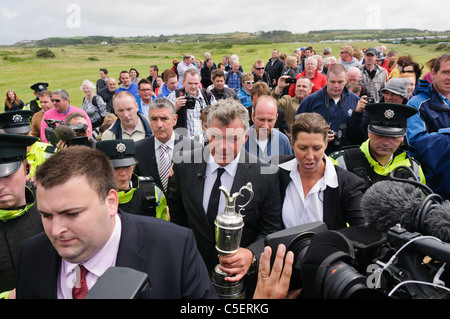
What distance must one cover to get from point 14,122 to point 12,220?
2.98 metres

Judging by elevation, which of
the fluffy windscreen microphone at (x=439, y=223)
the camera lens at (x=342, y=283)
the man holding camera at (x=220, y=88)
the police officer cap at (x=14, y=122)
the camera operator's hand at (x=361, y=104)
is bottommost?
the camera lens at (x=342, y=283)

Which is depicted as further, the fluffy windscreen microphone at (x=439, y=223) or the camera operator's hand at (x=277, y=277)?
the camera operator's hand at (x=277, y=277)

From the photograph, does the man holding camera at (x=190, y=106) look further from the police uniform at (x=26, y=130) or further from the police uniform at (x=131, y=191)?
the police uniform at (x=131, y=191)

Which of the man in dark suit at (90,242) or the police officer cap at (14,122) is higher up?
the police officer cap at (14,122)

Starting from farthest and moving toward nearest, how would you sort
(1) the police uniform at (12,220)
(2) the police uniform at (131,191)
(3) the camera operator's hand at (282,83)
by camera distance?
(3) the camera operator's hand at (282,83) → (2) the police uniform at (131,191) → (1) the police uniform at (12,220)

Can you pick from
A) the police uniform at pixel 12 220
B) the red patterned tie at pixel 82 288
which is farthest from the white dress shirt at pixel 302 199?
the police uniform at pixel 12 220

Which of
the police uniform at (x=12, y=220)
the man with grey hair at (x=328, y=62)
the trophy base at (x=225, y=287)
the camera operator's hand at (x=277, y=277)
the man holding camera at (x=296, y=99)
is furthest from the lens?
the man with grey hair at (x=328, y=62)

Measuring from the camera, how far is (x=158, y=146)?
434 centimetres

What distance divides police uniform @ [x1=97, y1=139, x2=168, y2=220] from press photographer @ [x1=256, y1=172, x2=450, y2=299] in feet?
6.53

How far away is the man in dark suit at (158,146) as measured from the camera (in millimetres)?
4230

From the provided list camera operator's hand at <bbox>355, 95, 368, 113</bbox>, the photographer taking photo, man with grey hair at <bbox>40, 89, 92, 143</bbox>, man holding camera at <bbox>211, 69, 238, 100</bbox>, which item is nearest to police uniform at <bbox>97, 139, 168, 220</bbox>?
the photographer taking photo

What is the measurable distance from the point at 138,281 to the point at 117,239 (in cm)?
81

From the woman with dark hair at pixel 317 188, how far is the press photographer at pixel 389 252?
1018mm

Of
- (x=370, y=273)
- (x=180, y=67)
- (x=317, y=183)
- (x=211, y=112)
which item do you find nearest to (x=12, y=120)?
(x=211, y=112)
